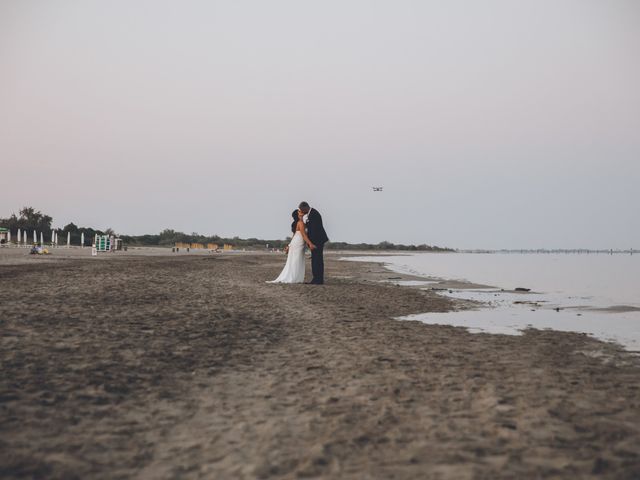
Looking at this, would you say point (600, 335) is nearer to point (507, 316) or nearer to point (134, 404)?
point (507, 316)

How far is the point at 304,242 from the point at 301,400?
1425 centimetres

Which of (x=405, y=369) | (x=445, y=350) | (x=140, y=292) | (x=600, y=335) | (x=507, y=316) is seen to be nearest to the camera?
(x=405, y=369)

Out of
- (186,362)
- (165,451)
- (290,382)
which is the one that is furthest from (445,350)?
(165,451)

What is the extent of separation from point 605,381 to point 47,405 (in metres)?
5.71

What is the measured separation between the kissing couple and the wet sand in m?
9.27

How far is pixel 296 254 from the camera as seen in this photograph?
19.2 m

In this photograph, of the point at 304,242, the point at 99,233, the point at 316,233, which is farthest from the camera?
the point at 99,233

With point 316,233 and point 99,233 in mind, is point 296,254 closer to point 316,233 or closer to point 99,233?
point 316,233

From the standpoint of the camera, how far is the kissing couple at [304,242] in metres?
18.9

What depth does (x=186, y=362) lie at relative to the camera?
6.59 meters

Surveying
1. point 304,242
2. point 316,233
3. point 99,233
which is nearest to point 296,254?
point 304,242

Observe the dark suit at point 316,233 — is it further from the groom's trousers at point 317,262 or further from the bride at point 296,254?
the bride at point 296,254

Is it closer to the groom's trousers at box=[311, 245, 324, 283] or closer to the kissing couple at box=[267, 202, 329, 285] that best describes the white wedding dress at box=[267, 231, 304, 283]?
the kissing couple at box=[267, 202, 329, 285]

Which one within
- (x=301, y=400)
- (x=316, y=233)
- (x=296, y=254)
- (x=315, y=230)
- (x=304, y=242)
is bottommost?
(x=301, y=400)
